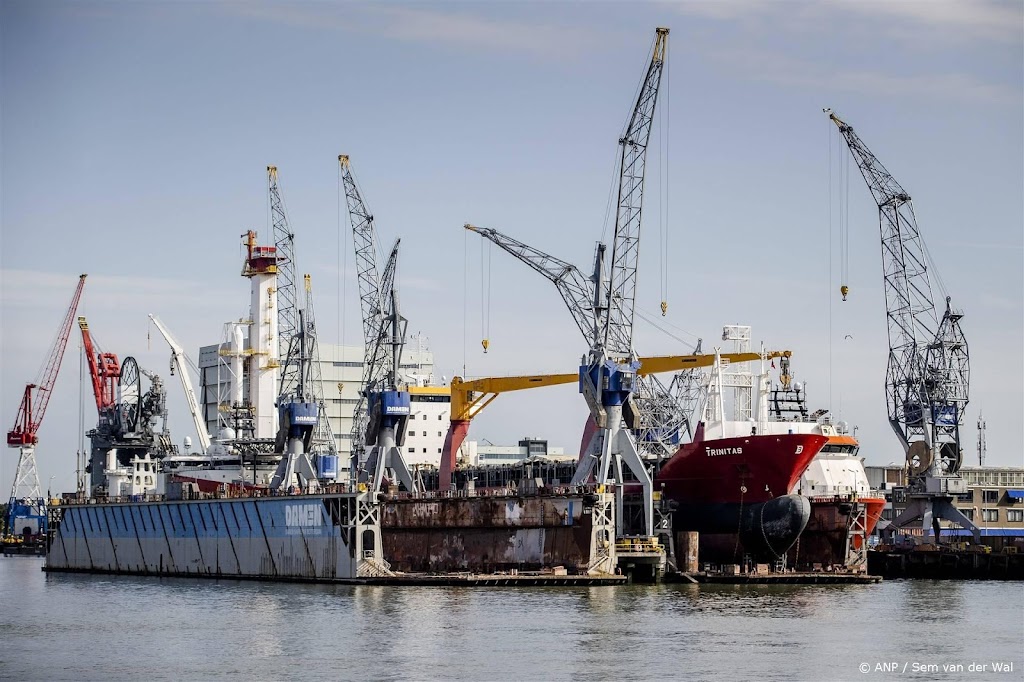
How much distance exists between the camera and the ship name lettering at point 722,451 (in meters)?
83.2

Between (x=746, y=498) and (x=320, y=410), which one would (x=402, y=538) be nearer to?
(x=746, y=498)

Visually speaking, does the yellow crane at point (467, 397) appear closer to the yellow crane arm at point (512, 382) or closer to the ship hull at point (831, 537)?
the yellow crane arm at point (512, 382)

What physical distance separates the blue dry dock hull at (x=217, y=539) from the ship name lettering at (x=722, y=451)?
19885 millimetres

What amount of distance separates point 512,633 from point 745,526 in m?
29.5

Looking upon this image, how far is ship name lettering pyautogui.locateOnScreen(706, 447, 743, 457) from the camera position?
8325 centimetres

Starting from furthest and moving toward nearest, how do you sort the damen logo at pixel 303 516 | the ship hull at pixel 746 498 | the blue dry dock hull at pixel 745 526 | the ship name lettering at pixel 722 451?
the ship name lettering at pixel 722 451 → the ship hull at pixel 746 498 → the blue dry dock hull at pixel 745 526 → the damen logo at pixel 303 516

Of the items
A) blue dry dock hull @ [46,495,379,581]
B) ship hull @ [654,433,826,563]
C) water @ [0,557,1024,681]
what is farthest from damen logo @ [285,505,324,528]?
ship hull @ [654,433,826,563]

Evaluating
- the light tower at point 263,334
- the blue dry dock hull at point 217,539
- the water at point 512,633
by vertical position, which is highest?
the light tower at point 263,334

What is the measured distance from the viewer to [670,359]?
102 meters

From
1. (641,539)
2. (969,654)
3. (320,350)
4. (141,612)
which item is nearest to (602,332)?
(641,539)

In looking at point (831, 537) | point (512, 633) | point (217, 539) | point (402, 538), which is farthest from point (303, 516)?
point (831, 537)

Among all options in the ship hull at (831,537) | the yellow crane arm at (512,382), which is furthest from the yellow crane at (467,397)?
the ship hull at (831,537)

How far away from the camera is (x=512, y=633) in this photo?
54.3 metres

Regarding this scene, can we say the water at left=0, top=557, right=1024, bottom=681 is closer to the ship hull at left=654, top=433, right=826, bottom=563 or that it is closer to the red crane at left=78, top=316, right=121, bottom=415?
the ship hull at left=654, top=433, right=826, bottom=563
